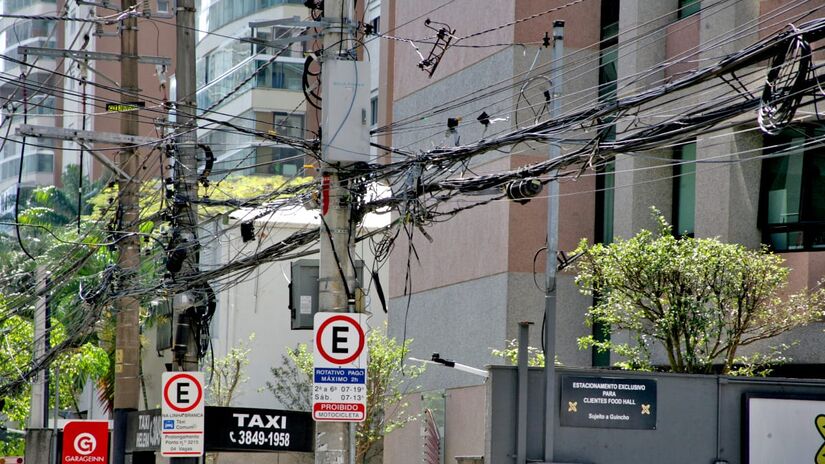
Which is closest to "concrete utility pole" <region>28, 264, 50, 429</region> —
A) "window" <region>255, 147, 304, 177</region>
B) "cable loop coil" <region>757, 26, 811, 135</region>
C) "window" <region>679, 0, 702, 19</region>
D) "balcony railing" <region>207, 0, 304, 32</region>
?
"window" <region>679, 0, 702, 19</region>

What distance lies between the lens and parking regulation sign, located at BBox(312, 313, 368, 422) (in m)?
14.4

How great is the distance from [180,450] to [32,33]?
297 ft

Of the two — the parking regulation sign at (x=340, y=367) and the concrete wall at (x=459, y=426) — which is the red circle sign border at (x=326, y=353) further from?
the concrete wall at (x=459, y=426)

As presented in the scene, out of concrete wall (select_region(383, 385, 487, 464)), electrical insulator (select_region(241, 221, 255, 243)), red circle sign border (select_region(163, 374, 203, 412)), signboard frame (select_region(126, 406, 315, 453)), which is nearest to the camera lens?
red circle sign border (select_region(163, 374, 203, 412))

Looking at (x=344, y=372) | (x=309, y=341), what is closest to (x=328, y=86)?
(x=344, y=372)

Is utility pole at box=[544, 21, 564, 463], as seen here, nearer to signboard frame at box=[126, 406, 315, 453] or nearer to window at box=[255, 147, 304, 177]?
signboard frame at box=[126, 406, 315, 453]

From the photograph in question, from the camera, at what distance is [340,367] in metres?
14.5

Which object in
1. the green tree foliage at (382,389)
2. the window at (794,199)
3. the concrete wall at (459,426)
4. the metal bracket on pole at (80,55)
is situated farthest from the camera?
the green tree foliage at (382,389)

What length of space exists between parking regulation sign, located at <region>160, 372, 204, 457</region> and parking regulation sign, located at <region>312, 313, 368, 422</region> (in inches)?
185

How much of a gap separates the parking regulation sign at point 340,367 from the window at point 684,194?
12754mm

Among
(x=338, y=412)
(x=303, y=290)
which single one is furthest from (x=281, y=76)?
(x=338, y=412)

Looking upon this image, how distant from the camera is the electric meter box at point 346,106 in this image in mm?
15438

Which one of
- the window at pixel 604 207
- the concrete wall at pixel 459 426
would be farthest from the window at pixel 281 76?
the window at pixel 604 207

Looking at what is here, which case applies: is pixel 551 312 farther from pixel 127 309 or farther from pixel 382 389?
pixel 382 389
